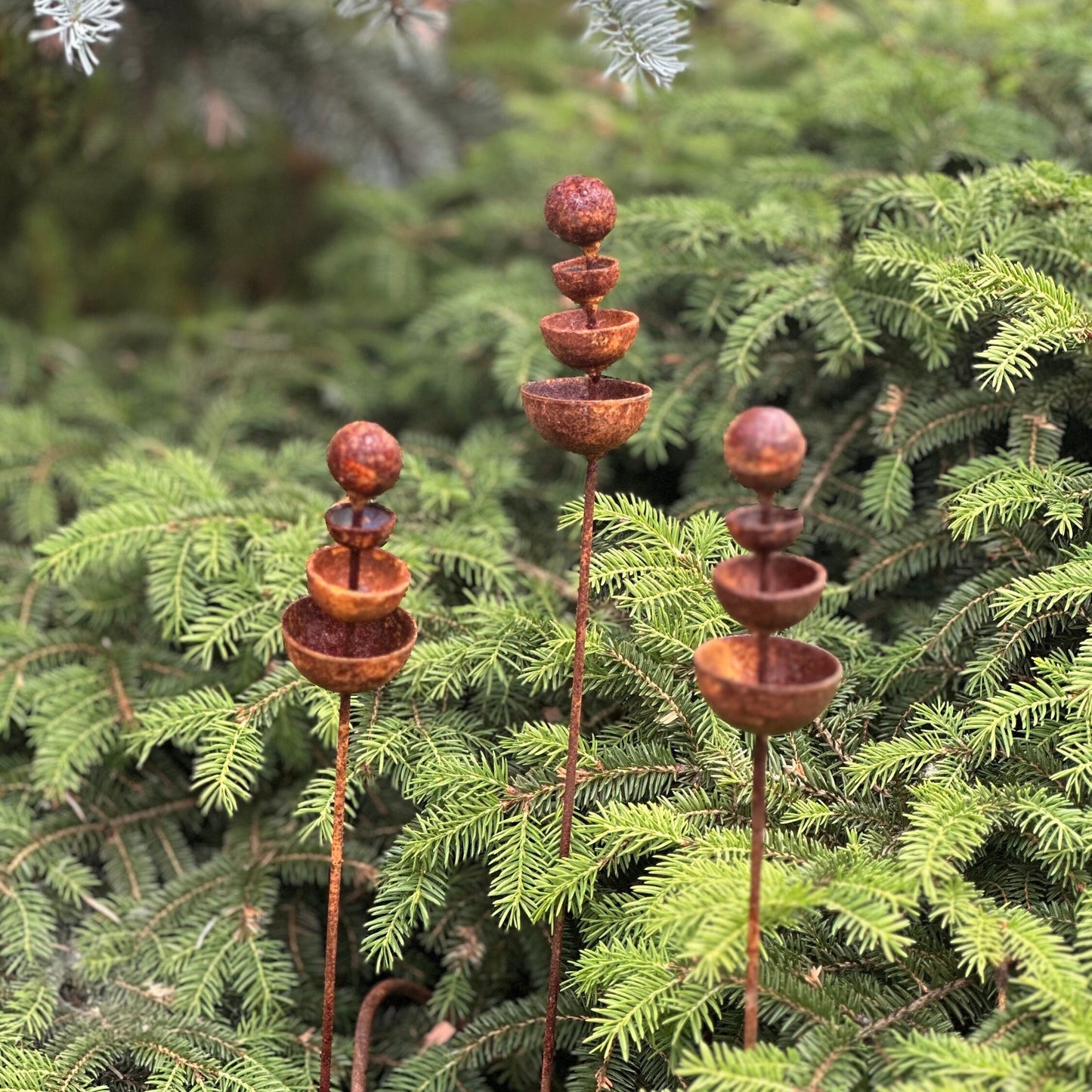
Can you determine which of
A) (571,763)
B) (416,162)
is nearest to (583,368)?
(571,763)

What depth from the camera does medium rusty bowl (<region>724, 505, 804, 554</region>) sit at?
704 millimetres

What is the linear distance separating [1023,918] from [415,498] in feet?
2.80

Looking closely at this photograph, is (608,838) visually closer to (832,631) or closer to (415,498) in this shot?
(832,631)

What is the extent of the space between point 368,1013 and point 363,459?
1.91ft

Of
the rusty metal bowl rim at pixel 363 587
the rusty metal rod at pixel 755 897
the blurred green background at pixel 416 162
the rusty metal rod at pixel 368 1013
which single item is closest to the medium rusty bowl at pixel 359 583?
the rusty metal bowl rim at pixel 363 587

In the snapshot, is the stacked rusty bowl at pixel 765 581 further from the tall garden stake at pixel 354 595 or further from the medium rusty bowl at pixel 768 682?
the tall garden stake at pixel 354 595

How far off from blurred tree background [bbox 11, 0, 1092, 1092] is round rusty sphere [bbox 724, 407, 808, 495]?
11.5 inches

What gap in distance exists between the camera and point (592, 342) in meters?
0.86

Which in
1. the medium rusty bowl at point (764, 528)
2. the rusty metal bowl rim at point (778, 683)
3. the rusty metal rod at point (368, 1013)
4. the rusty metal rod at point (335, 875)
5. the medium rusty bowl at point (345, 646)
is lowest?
the rusty metal rod at point (368, 1013)

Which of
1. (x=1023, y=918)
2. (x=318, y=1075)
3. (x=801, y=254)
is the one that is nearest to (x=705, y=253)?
(x=801, y=254)

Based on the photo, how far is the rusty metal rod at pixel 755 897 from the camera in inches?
29.4

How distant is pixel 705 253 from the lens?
1.41 meters

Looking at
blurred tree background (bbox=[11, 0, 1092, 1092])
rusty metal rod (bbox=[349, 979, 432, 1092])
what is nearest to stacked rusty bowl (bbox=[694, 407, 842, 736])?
blurred tree background (bbox=[11, 0, 1092, 1092])

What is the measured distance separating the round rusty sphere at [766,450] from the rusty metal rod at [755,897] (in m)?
0.17
